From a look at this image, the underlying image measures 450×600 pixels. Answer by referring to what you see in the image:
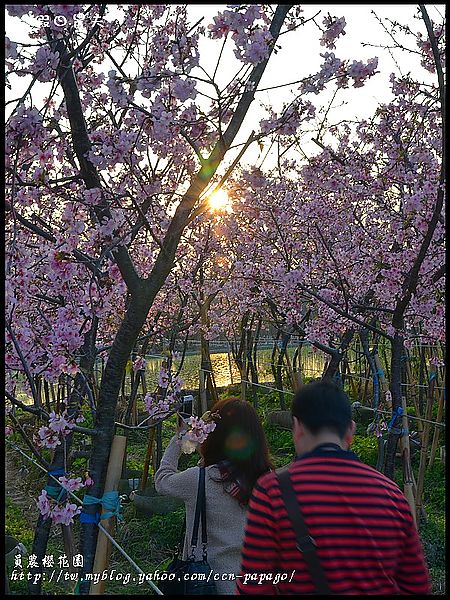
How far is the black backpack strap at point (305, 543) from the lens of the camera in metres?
1.63

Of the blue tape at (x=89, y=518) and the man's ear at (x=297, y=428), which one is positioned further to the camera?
the blue tape at (x=89, y=518)

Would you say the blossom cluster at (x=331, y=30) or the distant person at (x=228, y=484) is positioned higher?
the blossom cluster at (x=331, y=30)

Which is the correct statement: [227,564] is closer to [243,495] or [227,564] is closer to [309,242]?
[243,495]

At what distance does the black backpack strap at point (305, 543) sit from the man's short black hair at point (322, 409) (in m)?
0.22

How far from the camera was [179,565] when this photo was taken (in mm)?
2391

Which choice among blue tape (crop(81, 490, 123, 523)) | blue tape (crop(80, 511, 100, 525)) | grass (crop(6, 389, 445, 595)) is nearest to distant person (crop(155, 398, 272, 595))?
blue tape (crop(81, 490, 123, 523))

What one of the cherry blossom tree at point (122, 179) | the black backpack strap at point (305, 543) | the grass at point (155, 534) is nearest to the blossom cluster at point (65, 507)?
the cherry blossom tree at point (122, 179)

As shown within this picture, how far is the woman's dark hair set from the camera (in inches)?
94.5

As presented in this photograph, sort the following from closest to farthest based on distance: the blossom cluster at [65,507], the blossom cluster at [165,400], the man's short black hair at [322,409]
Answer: the man's short black hair at [322,409]
the blossom cluster at [65,507]
the blossom cluster at [165,400]

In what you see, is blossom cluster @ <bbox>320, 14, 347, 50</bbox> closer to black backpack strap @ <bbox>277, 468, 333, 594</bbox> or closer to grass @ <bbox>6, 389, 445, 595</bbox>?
black backpack strap @ <bbox>277, 468, 333, 594</bbox>

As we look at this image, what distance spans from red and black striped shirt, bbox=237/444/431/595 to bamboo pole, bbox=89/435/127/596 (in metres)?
0.99

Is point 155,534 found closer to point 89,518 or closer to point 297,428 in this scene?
point 89,518

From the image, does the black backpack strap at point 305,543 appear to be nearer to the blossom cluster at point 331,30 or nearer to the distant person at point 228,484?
the distant person at point 228,484

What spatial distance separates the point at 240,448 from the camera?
2432mm
